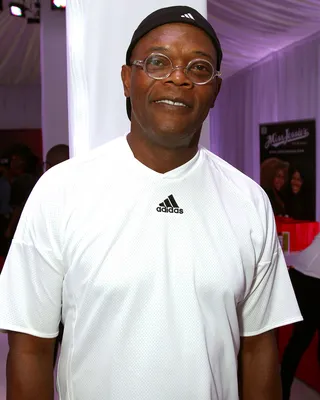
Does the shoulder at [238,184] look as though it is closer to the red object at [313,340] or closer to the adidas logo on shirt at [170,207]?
the adidas logo on shirt at [170,207]

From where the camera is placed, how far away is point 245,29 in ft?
19.3

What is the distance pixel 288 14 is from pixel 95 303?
16.0ft

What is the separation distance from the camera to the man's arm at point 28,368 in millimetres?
1105

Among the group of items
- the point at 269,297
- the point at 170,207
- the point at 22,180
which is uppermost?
the point at 22,180

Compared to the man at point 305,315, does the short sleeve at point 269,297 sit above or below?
above

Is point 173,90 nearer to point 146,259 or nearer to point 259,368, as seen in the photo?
point 146,259

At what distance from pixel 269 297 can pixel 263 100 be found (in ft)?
22.1

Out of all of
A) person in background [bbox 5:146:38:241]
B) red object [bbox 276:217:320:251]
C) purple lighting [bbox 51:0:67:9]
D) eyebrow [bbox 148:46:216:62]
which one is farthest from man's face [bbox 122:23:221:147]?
purple lighting [bbox 51:0:67:9]

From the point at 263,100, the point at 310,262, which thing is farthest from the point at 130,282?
the point at 263,100

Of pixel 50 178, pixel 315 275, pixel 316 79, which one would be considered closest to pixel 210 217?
pixel 50 178

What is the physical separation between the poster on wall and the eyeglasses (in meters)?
5.04

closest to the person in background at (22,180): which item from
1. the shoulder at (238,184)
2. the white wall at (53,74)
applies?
the white wall at (53,74)

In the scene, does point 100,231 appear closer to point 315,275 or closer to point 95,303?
point 95,303

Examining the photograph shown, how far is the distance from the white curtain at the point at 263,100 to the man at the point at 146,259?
17.3ft
